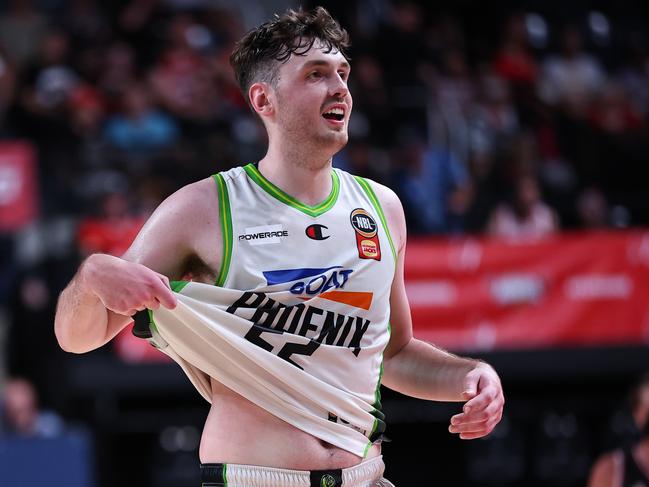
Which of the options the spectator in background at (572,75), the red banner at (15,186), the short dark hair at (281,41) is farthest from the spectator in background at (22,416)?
the spectator in background at (572,75)

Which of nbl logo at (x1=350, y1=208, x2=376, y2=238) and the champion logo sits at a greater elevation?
nbl logo at (x1=350, y1=208, x2=376, y2=238)

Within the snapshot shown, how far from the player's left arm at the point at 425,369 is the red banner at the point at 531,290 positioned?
592 cm

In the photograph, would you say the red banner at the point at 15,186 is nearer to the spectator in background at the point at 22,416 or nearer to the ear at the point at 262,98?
the spectator in background at the point at 22,416

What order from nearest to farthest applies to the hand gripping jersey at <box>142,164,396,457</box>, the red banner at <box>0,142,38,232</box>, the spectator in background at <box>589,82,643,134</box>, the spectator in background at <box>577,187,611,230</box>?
1. the hand gripping jersey at <box>142,164,396,457</box>
2. the red banner at <box>0,142,38,232</box>
3. the spectator in background at <box>577,187,611,230</box>
4. the spectator in background at <box>589,82,643,134</box>

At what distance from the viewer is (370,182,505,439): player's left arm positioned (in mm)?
3793

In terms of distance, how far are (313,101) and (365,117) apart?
9.10m

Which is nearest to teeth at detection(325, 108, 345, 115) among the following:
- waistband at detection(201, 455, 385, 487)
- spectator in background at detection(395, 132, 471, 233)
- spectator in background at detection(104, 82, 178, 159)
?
waistband at detection(201, 455, 385, 487)

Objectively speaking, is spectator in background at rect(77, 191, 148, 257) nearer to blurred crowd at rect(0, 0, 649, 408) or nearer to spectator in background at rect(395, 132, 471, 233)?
blurred crowd at rect(0, 0, 649, 408)

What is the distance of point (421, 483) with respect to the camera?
11.4 metres

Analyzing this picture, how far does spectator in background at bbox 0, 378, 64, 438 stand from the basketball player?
19.6 ft

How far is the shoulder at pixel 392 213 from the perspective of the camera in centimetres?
439

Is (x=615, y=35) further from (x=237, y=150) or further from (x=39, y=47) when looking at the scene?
(x=39, y=47)

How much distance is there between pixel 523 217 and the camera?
11344mm

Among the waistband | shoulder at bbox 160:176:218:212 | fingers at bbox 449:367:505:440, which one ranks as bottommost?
the waistband
